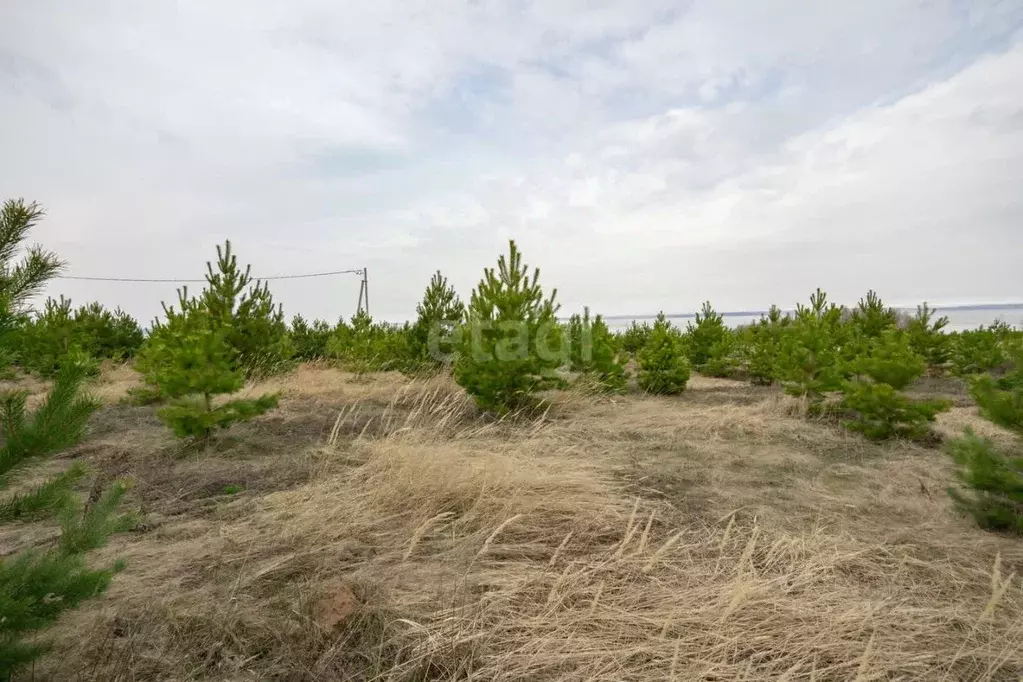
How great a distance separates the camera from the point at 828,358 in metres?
8.95

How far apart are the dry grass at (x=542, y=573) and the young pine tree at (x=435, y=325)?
22.5ft

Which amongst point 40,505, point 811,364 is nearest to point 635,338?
point 811,364

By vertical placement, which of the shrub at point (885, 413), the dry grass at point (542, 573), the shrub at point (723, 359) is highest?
the shrub at point (723, 359)

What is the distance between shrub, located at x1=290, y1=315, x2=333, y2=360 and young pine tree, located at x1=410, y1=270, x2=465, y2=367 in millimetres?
6656

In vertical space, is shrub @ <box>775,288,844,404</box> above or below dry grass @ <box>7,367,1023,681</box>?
above

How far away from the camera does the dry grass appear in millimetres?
2389

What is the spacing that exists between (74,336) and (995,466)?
17.8m

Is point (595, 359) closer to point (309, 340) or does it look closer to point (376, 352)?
point (376, 352)

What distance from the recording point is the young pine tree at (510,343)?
8.14 m

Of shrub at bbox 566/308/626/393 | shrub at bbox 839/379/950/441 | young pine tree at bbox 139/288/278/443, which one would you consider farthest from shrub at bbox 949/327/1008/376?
young pine tree at bbox 139/288/278/443

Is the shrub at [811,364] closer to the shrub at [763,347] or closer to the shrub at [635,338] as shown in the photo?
the shrub at [763,347]

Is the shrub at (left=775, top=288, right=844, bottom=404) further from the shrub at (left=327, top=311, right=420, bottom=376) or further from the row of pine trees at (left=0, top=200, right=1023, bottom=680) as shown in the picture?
the shrub at (left=327, top=311, right=420, bottom=376)

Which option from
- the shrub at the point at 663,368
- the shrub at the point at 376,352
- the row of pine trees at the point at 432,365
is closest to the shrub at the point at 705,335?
the row of pine trees at the point at 432,365

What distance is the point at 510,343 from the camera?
821cm
